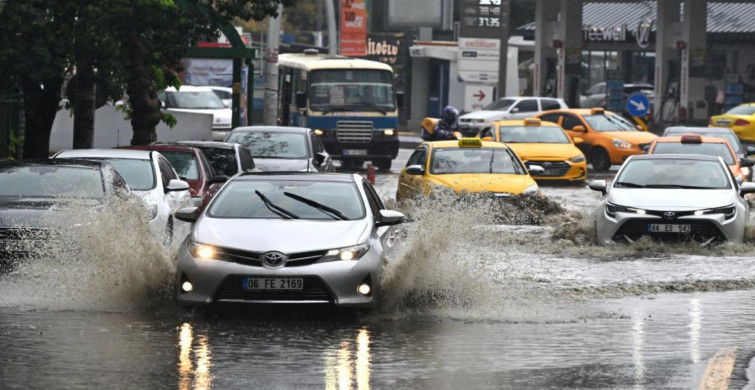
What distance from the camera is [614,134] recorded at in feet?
128

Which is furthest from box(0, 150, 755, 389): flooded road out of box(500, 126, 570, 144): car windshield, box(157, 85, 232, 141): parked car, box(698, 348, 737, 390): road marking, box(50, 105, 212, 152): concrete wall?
box(157, 85, 232, 141): parked car

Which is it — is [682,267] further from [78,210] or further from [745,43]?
[745,43]

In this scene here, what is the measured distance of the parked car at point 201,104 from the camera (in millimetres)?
48188

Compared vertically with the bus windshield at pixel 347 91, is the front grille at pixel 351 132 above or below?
below

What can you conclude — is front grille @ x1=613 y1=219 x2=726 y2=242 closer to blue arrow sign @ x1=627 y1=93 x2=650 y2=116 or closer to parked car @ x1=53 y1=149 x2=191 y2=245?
parked car @ x1=53 y1=149 x2=191 y2=245

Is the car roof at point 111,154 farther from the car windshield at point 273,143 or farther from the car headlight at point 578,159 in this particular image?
the car headlight at point 578,159

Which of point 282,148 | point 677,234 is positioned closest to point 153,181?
point 677,234

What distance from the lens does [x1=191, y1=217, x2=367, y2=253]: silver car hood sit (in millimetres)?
12445

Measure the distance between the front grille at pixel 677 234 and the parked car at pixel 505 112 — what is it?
30720 mm

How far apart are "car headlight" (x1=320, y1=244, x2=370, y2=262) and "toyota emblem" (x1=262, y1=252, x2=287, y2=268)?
12.1 inches

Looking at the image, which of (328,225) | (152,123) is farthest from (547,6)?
(328,225)

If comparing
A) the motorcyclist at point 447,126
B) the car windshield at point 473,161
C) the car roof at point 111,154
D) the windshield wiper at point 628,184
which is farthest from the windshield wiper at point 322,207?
the motorcyclist at point 447,126

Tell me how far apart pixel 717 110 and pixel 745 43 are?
17.4ft

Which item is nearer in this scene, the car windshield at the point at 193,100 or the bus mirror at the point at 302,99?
the bus mirror at the point at 302,99
